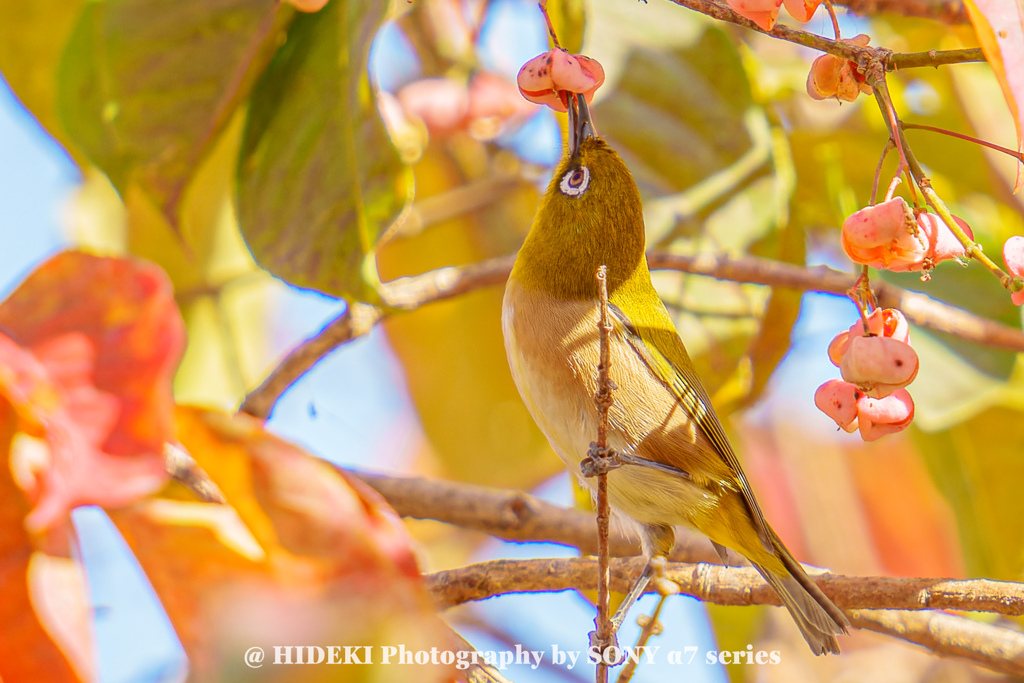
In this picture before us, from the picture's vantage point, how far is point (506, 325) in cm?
180

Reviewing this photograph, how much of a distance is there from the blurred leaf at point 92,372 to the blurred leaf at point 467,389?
Result: 147cm

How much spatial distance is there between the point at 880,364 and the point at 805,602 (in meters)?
0.73

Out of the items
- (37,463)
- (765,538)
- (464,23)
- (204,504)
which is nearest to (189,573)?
(204,504)

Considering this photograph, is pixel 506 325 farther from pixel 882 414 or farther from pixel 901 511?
pixel 901 511

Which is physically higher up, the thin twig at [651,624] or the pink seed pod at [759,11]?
the pink seed pod at [759,11]

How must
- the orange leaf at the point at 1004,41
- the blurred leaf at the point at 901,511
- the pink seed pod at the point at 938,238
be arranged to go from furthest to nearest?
the blurred leaf at the point at 901,511 < the pink seed pod at the point at 938,238 < the orange leaf at the point at 1004,41

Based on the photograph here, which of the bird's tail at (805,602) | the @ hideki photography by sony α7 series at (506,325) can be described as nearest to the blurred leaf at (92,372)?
the @ hideki photography by sony α7 series at (506,325)

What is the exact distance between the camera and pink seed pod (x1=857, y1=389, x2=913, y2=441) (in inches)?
49.7

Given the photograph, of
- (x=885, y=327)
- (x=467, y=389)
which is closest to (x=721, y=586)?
(x=885, y=327)

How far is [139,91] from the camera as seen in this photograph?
6.16 ft

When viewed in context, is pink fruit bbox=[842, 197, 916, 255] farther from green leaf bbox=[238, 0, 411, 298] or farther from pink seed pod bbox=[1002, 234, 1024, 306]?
green leaf bbox=[238, 0, 411, 298]

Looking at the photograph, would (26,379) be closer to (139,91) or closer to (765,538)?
(139,91)

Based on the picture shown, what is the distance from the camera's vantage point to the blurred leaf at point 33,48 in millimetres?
2184

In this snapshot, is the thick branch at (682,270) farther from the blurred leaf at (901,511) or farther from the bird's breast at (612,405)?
the blurred leaf at (901,511)
